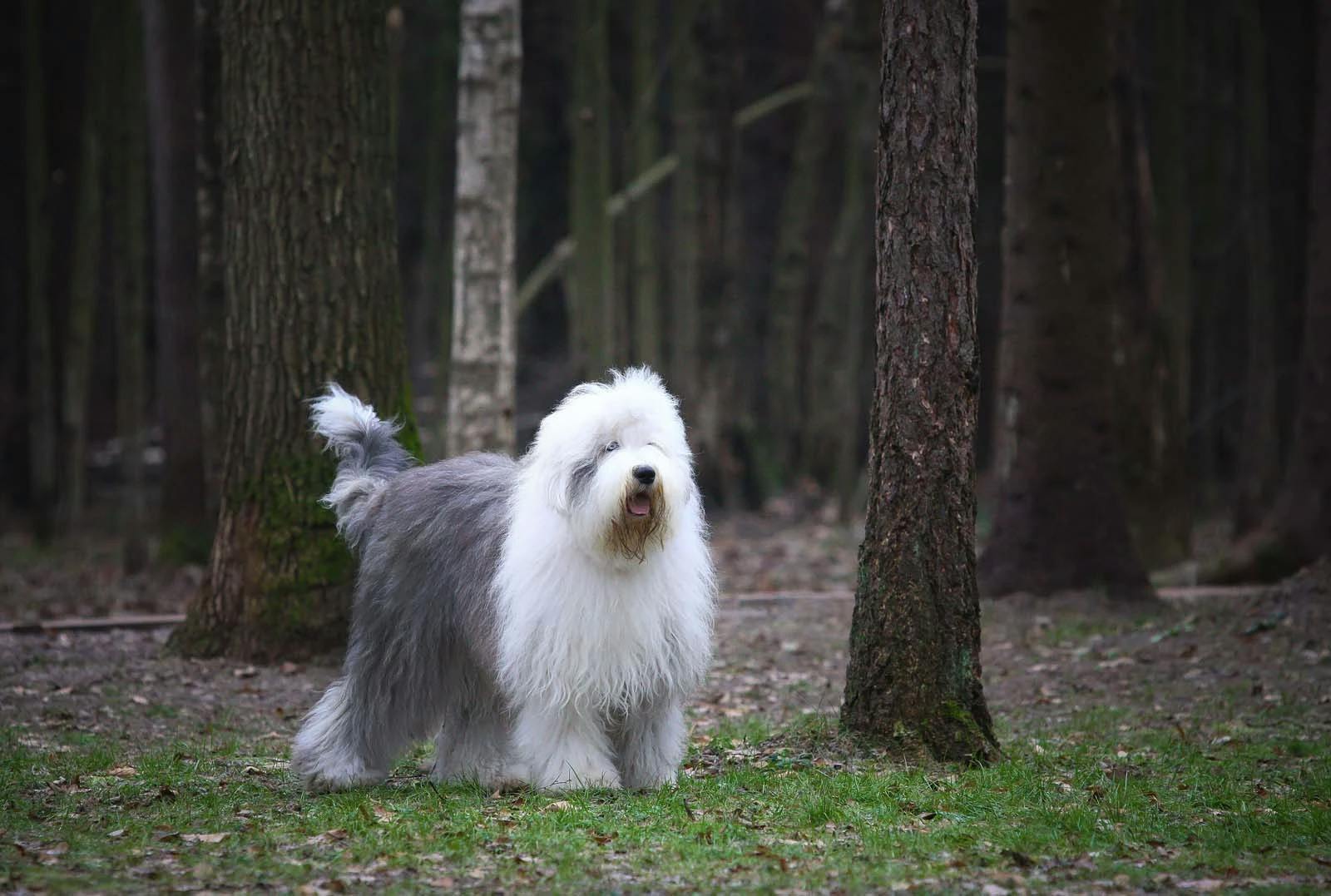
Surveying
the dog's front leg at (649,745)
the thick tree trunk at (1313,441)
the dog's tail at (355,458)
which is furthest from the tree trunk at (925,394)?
the thick tree trunk at (1313,441)

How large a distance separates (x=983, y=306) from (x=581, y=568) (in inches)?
879

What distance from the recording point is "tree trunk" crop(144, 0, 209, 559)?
13.5 meters

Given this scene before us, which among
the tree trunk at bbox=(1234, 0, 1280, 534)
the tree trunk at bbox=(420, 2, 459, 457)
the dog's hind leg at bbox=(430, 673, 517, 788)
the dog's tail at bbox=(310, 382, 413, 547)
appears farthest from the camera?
the tree trunk at bbox=(420, 2, 459, 457)

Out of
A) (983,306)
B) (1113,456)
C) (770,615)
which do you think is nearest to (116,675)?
(770,615)

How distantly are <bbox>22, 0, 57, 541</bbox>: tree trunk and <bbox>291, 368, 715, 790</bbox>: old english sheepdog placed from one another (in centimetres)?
1200

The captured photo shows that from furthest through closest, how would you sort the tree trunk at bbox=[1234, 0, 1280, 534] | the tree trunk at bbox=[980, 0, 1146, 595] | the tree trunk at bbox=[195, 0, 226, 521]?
the tree trunk at bbox=[1234, 0, 1280, 534], the tree trunk at bbox=[195, 0, 226, 521], the tree trunk at bbox=[980, 0, 1146, 595]

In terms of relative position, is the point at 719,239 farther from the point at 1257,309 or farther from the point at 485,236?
the point at 485,236

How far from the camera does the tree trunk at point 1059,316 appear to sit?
1115cm

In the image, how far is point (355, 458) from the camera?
711 centimetres

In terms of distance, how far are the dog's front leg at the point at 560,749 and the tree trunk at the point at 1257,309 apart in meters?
12.0

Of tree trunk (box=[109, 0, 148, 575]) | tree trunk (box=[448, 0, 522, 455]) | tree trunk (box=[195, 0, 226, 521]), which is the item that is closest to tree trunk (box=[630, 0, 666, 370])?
tree trunk (box=[109, 0, 148, 575])

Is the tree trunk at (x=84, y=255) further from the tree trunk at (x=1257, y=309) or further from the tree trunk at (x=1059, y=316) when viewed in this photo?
the tree trunk at (x=1257, y=309)

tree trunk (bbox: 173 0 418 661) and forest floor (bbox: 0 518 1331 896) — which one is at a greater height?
tree trunk (bbox: 173 0 418 661)

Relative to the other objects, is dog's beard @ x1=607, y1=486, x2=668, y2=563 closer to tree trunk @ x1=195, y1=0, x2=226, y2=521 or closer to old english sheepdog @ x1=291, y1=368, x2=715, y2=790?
old english sheepdog @ x1=291, y1=368, x2=715, y2=790
